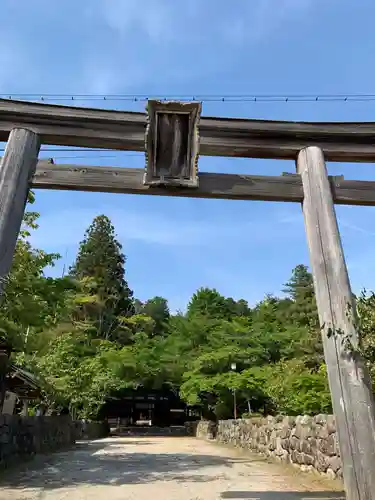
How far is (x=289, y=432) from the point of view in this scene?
35.0 ft

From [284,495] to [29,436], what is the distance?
888 cm

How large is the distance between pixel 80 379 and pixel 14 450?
8308 millimetres

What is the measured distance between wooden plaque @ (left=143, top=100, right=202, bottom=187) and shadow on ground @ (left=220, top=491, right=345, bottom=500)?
435 cm

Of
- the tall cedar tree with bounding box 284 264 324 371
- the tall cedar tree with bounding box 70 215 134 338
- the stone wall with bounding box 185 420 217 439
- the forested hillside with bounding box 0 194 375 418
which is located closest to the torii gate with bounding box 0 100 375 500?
the forested hillside with bounding box 0 194 375 418

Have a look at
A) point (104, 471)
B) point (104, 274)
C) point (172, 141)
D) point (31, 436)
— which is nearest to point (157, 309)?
point (104, 274)

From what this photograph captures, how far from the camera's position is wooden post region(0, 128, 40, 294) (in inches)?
151

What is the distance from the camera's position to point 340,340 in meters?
3.54

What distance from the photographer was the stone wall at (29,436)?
34.4ft

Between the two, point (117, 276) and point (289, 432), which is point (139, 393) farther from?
point (289, 432)

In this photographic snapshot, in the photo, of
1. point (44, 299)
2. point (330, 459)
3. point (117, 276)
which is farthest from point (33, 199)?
point (117, 276)

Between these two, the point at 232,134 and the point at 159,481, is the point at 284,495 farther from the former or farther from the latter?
the point at 232,134

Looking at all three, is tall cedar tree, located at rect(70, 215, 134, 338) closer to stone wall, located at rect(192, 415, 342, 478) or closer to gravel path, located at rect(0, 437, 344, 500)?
stone wall, located at rect(192, 415, 342, 478)

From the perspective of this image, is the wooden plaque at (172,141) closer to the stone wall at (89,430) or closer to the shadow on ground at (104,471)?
the shadow on ground at (104,471)

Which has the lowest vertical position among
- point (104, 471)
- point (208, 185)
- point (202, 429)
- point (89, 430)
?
point (104, 471)
